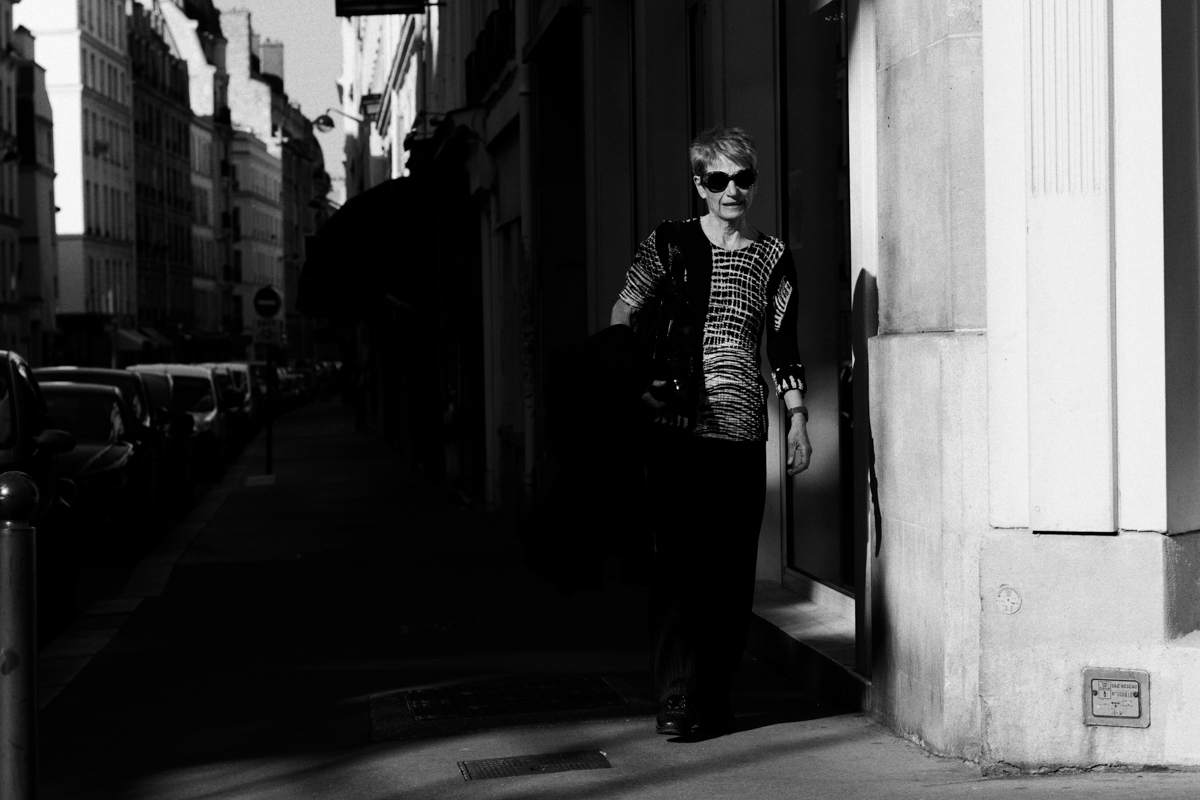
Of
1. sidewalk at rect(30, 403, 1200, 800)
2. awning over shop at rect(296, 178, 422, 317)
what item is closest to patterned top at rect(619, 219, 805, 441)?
sidewalk at rect(30, 403, 1200, 800)

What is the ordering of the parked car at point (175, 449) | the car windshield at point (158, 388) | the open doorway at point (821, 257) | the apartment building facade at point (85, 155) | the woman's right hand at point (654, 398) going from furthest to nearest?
the apartment building facade at point (85, 155) → the car windshield at point (158, 388) → the parked car at point (175, 449) → the open doorway at point (821, 257) → the woman's right hand at point (654, 398)

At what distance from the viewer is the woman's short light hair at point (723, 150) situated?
247 inches

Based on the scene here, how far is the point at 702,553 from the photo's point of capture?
6.32m

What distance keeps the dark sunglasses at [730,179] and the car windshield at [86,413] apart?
39.0 ft

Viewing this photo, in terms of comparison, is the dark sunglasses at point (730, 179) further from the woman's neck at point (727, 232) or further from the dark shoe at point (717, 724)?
the dark shoe at point (717, 724)

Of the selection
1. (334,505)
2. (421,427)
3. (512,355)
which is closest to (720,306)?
(512,355)

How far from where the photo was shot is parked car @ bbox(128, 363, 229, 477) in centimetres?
2884

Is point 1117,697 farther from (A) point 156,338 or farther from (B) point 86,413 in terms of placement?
(A) point 156,338

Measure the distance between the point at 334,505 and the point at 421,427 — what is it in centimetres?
854

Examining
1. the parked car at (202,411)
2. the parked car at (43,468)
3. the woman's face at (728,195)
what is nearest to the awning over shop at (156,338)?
the parked car at (202,411)

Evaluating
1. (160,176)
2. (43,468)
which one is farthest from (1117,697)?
(160,176)

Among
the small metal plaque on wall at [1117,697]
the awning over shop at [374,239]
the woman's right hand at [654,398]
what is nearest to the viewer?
the small metal plaque on wall at [1117,697]

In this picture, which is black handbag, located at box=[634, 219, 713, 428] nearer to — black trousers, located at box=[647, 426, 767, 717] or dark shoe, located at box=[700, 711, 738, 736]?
black trousers, located at box=[647, 426, 767, 717]

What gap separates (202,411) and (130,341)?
73.4m
